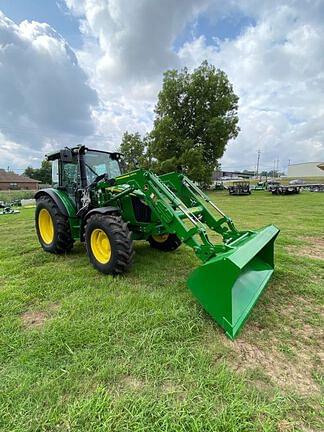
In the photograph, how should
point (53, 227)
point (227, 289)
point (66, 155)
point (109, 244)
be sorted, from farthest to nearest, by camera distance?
point (53, 227) → point (66, 155) → point (109, 244) → point (227, 289)

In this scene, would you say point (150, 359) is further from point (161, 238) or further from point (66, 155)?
point (66, 155)

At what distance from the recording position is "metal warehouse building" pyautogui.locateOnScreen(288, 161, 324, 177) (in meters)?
79.9

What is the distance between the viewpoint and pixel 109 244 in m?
3.93

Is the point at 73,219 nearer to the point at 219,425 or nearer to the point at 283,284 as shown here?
the point at 283,284

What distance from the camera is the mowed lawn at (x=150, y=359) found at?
1.66 m

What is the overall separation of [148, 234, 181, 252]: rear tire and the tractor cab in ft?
5.57

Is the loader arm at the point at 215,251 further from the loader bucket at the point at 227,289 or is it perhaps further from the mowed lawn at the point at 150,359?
the mowed lawn at the point at 150,359

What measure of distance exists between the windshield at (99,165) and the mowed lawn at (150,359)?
2182 mm

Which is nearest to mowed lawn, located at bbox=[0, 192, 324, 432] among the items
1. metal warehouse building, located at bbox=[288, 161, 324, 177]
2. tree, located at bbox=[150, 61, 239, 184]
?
tree, located at bbox=[150, 61, 239, 184]

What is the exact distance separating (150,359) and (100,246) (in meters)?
2.36

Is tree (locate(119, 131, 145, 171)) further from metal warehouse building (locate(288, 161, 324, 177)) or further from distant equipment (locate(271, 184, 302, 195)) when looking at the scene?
metal warehouse building (locate(288, 161, 324, 177))

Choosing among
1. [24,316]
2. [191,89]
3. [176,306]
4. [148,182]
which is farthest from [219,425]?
[191,89]

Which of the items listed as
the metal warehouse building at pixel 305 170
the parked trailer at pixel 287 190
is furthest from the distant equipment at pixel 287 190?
the metal warehouse building at pixel 305 170

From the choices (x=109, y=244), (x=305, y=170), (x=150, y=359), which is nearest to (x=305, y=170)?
(x=305, y=170)
